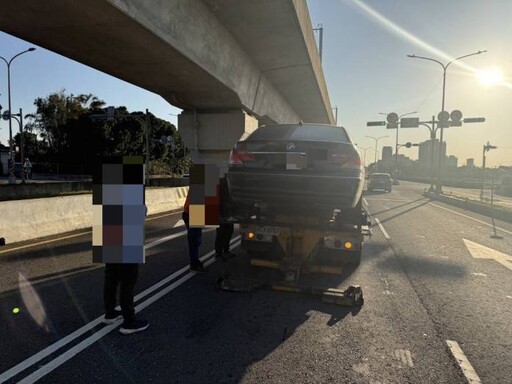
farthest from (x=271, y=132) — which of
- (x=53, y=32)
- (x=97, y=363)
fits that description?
(x=53, y=32)

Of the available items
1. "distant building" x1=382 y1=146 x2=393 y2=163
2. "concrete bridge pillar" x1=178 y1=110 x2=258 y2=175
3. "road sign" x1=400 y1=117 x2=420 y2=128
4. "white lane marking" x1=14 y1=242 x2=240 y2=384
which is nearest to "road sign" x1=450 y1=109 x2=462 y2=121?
"road sign" x1=400 y1=117 x2=420 y2=128

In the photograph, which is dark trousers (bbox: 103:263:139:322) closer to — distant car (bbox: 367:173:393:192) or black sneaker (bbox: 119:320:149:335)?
black sneaker (bbox: 119:320:149:335)

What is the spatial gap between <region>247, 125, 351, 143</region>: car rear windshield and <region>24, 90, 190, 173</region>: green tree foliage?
40.1 metres

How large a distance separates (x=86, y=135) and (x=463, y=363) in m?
56.7

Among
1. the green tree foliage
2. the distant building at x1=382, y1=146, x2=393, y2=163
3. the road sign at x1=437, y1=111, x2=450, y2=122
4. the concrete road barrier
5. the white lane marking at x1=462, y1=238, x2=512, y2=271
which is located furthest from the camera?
the distant building at x1=382, y1=146, x2=393, y2=163

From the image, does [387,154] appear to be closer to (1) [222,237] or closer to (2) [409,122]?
(2) [409,122]

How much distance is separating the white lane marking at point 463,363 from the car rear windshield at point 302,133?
2.92 metres

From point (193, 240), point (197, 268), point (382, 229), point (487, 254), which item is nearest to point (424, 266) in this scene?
point (487, 254)

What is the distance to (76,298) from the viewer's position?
4.78 metres

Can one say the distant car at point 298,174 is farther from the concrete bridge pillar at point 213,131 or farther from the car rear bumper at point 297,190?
the concrete bridge pillar at point 213,131

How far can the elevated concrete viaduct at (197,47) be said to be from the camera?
645 centimetres

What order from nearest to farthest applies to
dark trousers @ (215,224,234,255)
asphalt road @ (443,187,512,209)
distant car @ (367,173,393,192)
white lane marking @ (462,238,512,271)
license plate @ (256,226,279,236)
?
license plate @ (256,226,279,236)
dark trousers @ (215,224,234,255)
white lane marking @ (462,238,512,271)
asphalt road @ (443,187,512,209)
distant car @ (367,173,393,192)

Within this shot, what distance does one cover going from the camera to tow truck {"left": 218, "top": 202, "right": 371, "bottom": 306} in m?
5.29

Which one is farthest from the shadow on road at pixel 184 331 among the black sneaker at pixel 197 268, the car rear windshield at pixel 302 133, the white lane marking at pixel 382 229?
the white lane marking at pixel 382 229
